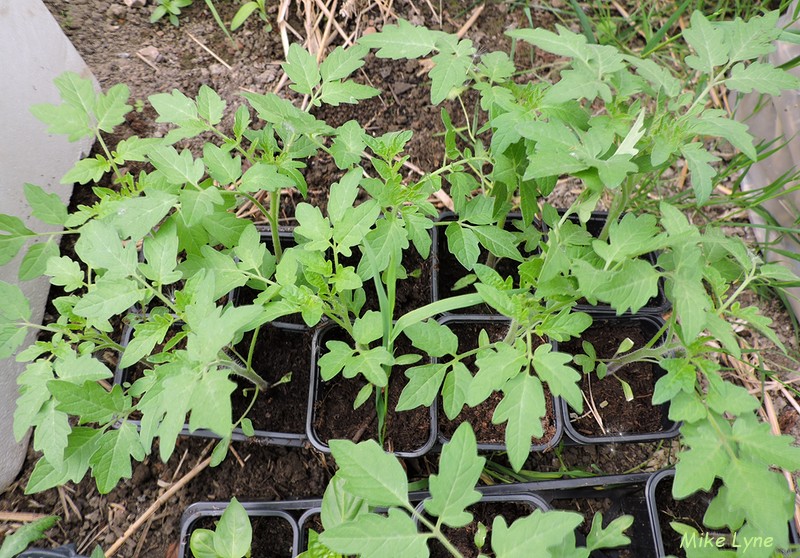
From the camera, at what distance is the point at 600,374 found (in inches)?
61.6

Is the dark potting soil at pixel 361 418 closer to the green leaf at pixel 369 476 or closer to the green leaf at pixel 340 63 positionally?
the green leaf at pixel 369 476

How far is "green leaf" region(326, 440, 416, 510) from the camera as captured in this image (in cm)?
101

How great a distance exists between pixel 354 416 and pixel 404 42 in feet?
3.45

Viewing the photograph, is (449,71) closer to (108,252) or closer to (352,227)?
(352,227)

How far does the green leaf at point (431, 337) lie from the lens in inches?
50.2

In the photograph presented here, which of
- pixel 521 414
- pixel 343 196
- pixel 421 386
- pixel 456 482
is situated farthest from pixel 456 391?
pixel 343 196

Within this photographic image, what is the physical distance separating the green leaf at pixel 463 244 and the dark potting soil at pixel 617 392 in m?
0.49

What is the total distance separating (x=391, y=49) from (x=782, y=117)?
1.62 meters

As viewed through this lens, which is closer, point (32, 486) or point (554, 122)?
point (554, 122)

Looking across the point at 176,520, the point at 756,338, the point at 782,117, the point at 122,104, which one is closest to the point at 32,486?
the point at 176,520

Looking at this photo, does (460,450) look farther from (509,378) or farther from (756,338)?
(756,338)

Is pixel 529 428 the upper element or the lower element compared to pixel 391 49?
lower

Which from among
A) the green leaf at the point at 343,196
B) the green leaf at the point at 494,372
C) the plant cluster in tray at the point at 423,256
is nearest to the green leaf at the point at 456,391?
the plant cluster in tray at the point at 423,256

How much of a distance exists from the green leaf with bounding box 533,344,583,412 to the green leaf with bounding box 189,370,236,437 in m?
0.63
